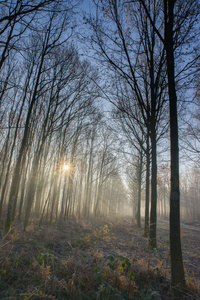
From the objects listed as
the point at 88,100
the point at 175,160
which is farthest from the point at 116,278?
the point at 88,100

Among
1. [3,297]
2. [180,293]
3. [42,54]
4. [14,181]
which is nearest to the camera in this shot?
[3,297]

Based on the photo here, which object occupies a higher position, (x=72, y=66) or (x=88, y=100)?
(x=72, y=66)

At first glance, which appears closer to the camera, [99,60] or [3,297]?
[3,297]

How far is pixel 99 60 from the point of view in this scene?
17.3 feet

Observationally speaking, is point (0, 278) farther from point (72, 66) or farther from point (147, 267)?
point (72, 66)

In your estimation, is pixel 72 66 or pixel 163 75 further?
pixel 72 66

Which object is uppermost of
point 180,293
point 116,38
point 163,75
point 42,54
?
point 42,54

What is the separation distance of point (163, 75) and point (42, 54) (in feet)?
18.8

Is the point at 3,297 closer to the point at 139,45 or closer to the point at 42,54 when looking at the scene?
the point at 139,45

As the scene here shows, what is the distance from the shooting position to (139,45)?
17.5 feet

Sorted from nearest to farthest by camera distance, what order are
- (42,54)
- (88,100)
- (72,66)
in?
(42,54) → (72,66) → (88,100)

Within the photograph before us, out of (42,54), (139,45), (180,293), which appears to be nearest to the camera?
(180,293)

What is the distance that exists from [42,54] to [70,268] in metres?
8.52

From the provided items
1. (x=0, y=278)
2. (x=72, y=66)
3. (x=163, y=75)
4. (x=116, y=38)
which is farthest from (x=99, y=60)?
(x=0, y=278)
